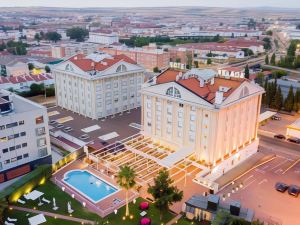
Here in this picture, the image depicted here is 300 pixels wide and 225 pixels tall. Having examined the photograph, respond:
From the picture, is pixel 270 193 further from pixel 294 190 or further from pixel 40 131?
pixel 40 131

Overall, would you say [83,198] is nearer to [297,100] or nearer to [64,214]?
[64,214]

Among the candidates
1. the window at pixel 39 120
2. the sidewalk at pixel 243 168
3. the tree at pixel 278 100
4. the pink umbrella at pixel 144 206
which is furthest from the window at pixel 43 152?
the tree at pixel 278 100

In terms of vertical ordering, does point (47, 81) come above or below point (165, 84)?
below

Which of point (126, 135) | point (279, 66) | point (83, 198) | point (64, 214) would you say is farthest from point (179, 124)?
point (279, 66)

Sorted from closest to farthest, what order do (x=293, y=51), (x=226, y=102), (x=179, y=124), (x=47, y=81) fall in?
(x=226, y=102), (x=179, y=124), (x=47, y=81), (x=293, y=51)

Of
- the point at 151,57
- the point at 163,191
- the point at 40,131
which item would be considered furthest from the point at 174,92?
the point at 151,57

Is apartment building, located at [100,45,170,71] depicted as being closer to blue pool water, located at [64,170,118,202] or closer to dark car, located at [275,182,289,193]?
blue pool water, located at [64,170,118,202]

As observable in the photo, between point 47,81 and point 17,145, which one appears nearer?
point 17,145

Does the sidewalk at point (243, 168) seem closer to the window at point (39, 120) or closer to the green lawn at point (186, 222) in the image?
the green lawn at point (186, 222)
